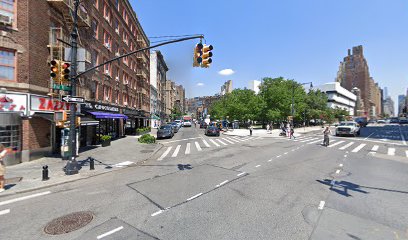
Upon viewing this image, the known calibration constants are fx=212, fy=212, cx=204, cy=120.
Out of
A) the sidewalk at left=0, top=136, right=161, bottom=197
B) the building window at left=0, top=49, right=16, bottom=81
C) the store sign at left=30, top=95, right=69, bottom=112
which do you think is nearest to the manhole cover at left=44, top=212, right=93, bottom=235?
the sidewalk at left=0, top=136, right=161, bottom=197

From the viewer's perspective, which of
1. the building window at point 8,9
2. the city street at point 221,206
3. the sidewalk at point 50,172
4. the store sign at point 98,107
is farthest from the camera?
the store sign at point 98,107

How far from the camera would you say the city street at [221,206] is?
15.3ft

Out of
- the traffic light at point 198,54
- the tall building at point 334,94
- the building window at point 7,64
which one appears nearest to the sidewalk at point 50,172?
the building window at point 7,64

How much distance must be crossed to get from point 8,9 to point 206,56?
12.1m

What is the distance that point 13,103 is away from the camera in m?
12.0

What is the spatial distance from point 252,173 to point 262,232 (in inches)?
197

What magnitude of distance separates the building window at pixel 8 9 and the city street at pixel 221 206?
1067 cm

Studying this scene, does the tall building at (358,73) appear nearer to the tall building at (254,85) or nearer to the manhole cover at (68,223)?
the tall building at (254,85)

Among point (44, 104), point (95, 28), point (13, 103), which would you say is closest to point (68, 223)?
point (13, 103)

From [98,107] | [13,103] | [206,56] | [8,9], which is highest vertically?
[8,9]

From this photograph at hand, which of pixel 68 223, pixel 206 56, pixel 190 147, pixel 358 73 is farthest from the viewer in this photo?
pixel 358 73

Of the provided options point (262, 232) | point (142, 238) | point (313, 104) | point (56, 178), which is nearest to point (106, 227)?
point (142, 238)

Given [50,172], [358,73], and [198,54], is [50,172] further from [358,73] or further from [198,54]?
[358,73]

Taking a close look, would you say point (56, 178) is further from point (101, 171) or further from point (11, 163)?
point (11, 163)
